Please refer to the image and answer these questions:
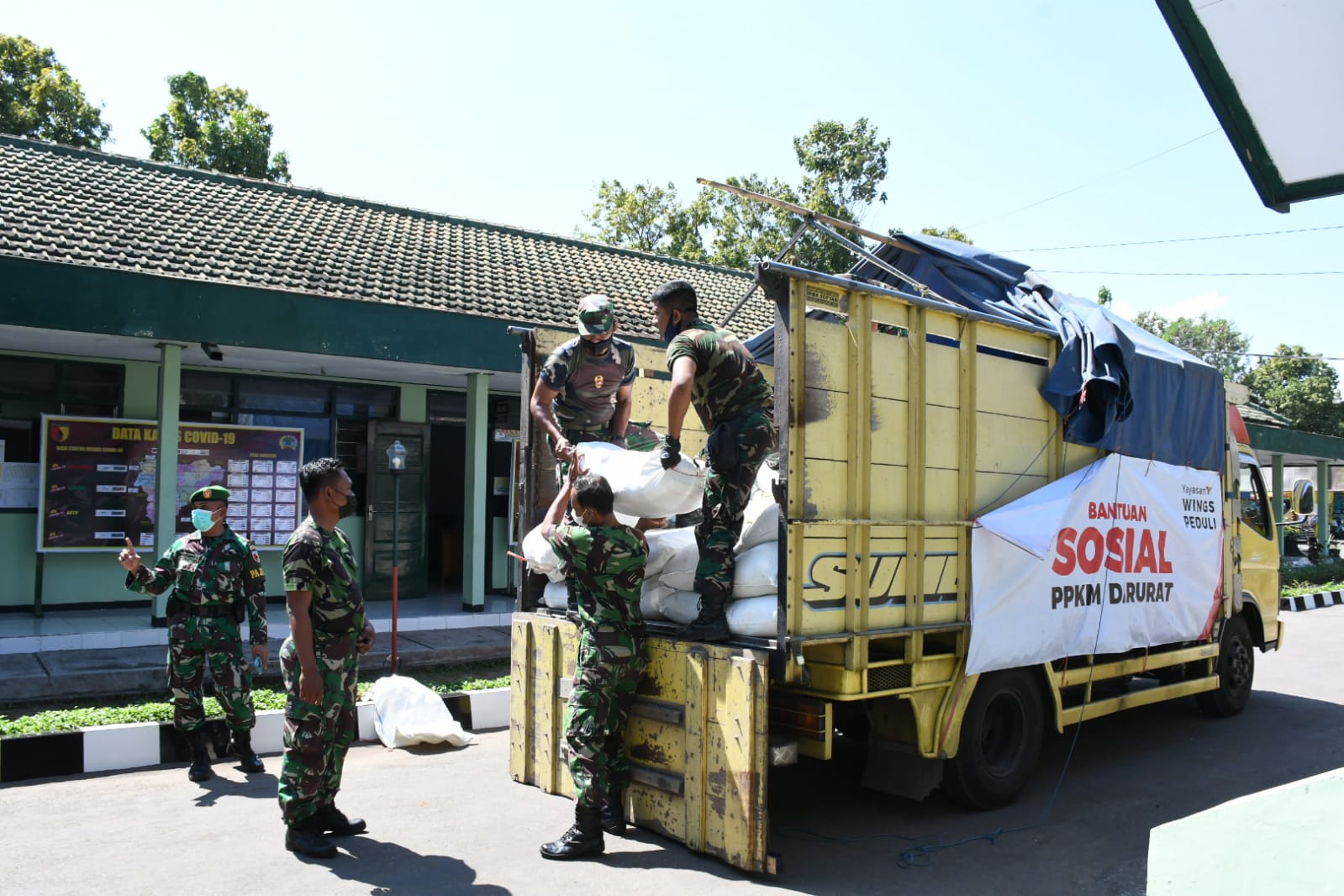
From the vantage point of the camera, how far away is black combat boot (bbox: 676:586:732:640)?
4.69 meters

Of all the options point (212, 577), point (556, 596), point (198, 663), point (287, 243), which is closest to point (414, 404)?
point (287, 243)

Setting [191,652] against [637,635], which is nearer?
[637,635]

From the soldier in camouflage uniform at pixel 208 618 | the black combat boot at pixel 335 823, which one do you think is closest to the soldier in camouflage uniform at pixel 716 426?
the black combat boot at pixel 335 823

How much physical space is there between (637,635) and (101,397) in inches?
329

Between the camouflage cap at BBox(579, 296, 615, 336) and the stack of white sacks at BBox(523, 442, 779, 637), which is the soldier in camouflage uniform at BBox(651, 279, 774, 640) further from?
the camouflage cap at BBox(579, 296, 615, 336)

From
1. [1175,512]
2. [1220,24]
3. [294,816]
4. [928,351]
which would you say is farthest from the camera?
[1175,512]

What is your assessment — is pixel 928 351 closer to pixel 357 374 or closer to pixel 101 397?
pixel 357 374

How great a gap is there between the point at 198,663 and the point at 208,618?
0.27 meters

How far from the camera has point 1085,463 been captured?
20.6 ft

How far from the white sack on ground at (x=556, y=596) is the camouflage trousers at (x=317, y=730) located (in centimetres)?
129

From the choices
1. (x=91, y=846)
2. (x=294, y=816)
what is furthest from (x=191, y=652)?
(x=294, y=816)

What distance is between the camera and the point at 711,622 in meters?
4.72

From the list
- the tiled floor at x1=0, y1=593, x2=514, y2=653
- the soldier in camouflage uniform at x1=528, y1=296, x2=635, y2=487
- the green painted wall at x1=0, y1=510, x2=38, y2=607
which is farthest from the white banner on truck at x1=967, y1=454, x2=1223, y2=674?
the green painted wall at x1=0, y1=510, x2=38, y2=607

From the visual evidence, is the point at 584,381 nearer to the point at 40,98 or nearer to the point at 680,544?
the point at 680,544
